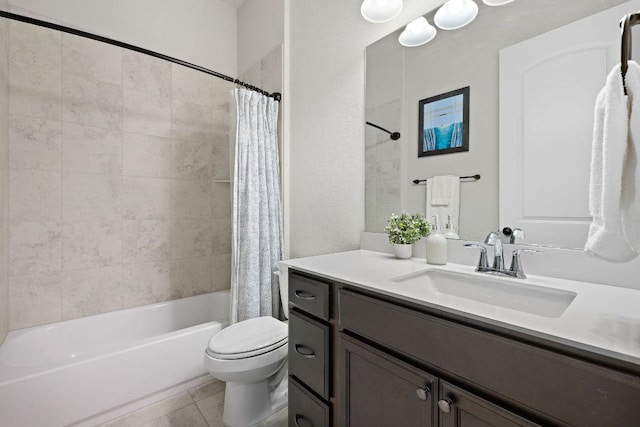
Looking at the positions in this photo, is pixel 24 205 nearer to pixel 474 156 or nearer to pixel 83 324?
pixel 83 324

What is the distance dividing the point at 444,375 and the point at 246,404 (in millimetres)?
1226

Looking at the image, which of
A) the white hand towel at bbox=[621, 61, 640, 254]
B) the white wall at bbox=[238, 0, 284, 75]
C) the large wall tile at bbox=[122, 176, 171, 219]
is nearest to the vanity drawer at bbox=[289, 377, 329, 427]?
the white hand towel at bbox=[621, 61, 640, 254]

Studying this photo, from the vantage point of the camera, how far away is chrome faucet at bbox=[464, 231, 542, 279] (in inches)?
38.5

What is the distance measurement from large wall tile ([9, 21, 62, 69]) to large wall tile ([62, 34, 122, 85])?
0.04 m

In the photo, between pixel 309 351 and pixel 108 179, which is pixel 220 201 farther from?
pixel 309 351

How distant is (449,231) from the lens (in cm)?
124

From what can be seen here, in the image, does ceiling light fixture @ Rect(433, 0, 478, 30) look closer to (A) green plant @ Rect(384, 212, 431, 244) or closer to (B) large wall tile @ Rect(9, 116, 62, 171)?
(A) green plant @ Rect(384, 212, 431, 244)

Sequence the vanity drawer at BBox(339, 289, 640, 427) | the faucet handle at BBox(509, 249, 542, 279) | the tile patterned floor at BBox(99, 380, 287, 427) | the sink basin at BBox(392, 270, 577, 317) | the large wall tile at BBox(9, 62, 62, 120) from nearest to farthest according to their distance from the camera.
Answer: the vanity drawer at BBox(339, 289, 640, 427) → the sink basin at BBox(392, 270, 577, 317) → the faucet handle at BBox(509, 249, 542, 279) → the tile patterned floor at BBox(99, 380, 287, 427) → the large wall tile at BBox(9, 62, 62, 120)

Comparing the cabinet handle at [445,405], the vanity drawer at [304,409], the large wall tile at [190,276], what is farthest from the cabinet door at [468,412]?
the large wall tile at [190,276]

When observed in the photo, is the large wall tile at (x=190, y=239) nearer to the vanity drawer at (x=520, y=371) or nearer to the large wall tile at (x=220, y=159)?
the large wall tile at (x=220, y=159)

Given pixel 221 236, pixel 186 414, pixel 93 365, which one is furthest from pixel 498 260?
pixel 221 236

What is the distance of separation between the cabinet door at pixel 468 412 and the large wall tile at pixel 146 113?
257 centimetres

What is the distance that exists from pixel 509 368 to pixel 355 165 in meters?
1.23

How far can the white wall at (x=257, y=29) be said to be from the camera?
2.24 m
